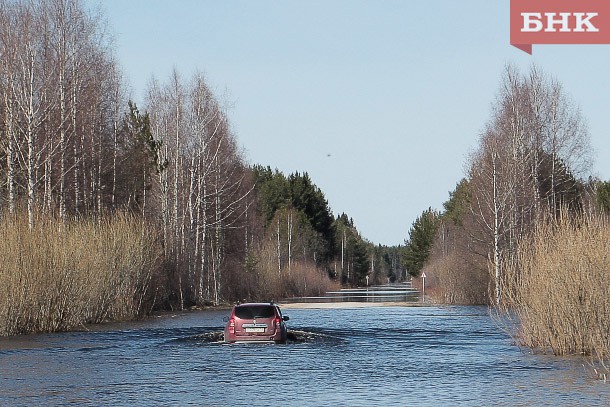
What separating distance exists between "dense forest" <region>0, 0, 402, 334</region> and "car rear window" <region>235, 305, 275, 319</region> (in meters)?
9.23

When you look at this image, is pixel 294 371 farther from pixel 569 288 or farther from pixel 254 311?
pixel 569 288

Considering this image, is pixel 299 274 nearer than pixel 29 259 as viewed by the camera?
No

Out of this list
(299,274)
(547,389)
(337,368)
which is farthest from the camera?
(299,274)

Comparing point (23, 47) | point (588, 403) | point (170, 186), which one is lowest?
point (588, 403)

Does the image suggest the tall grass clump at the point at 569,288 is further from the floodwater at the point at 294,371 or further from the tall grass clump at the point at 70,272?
the tall grass clump at the point at 70,272

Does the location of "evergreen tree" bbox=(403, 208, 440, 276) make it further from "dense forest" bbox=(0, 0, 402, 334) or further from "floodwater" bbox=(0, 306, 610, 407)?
"floodwater" bbox=(0, 306, 610, 407)

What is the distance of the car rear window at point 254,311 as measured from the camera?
31.7m

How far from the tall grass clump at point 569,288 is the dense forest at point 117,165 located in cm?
1858

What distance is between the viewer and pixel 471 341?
35.4 m

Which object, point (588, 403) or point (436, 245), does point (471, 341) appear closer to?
point (588, 403)

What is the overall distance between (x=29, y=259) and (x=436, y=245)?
79330mm

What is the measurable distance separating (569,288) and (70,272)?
21168 mm

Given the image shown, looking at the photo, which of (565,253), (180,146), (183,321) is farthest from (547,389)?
(180,146)

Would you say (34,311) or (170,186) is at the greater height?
(170,186)
